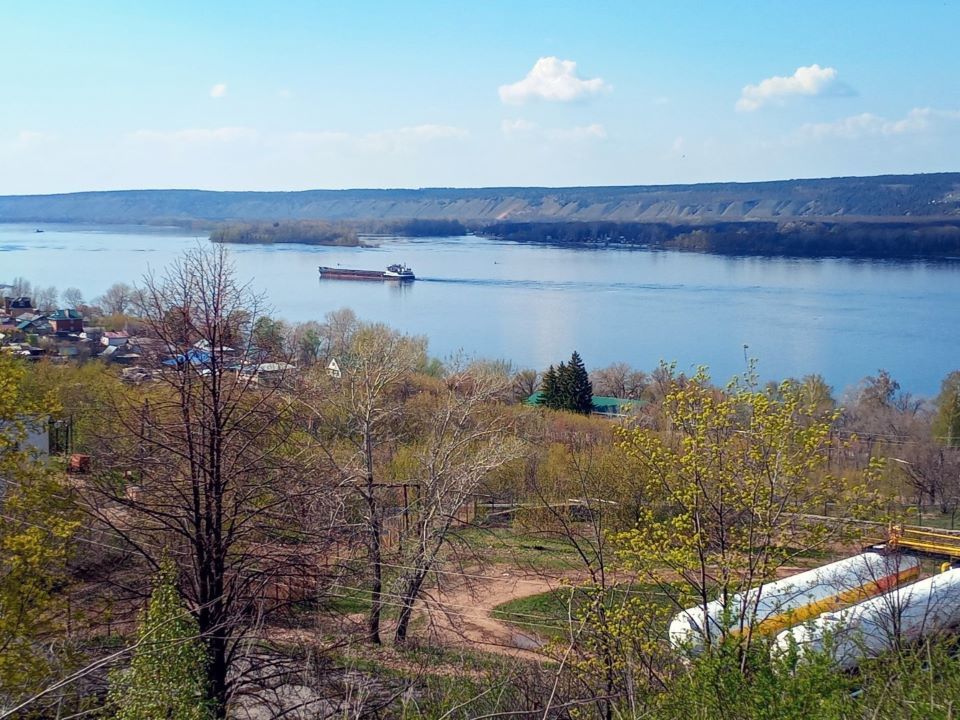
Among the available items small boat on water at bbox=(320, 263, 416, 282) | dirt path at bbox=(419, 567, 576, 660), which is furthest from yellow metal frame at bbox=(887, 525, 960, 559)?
small boat on water at bbox=(320, 263, 416, 282)

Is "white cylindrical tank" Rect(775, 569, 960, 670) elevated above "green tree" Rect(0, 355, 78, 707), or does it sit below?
below

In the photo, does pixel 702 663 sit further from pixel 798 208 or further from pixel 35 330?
pixel 798 208

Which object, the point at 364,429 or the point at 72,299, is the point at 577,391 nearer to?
the point at 364,429

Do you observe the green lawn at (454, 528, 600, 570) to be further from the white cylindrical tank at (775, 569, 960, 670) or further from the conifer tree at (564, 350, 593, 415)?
the conifer tree at (564, 350, 593, 415)

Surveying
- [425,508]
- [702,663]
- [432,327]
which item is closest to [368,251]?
[432,327]

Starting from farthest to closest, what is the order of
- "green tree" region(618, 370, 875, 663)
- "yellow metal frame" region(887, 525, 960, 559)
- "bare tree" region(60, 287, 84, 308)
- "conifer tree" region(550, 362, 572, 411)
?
"bare tree" region(60, 287, 84, 308) < "conifer tree" region(550, 362, 572, 411) < "yellow metal frame" region(887, 525, 960, 559) < "green tree" region(618, 370, 875, 663)

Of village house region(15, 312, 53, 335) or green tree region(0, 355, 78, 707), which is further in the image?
village house region(15, 312, 53, 335)
